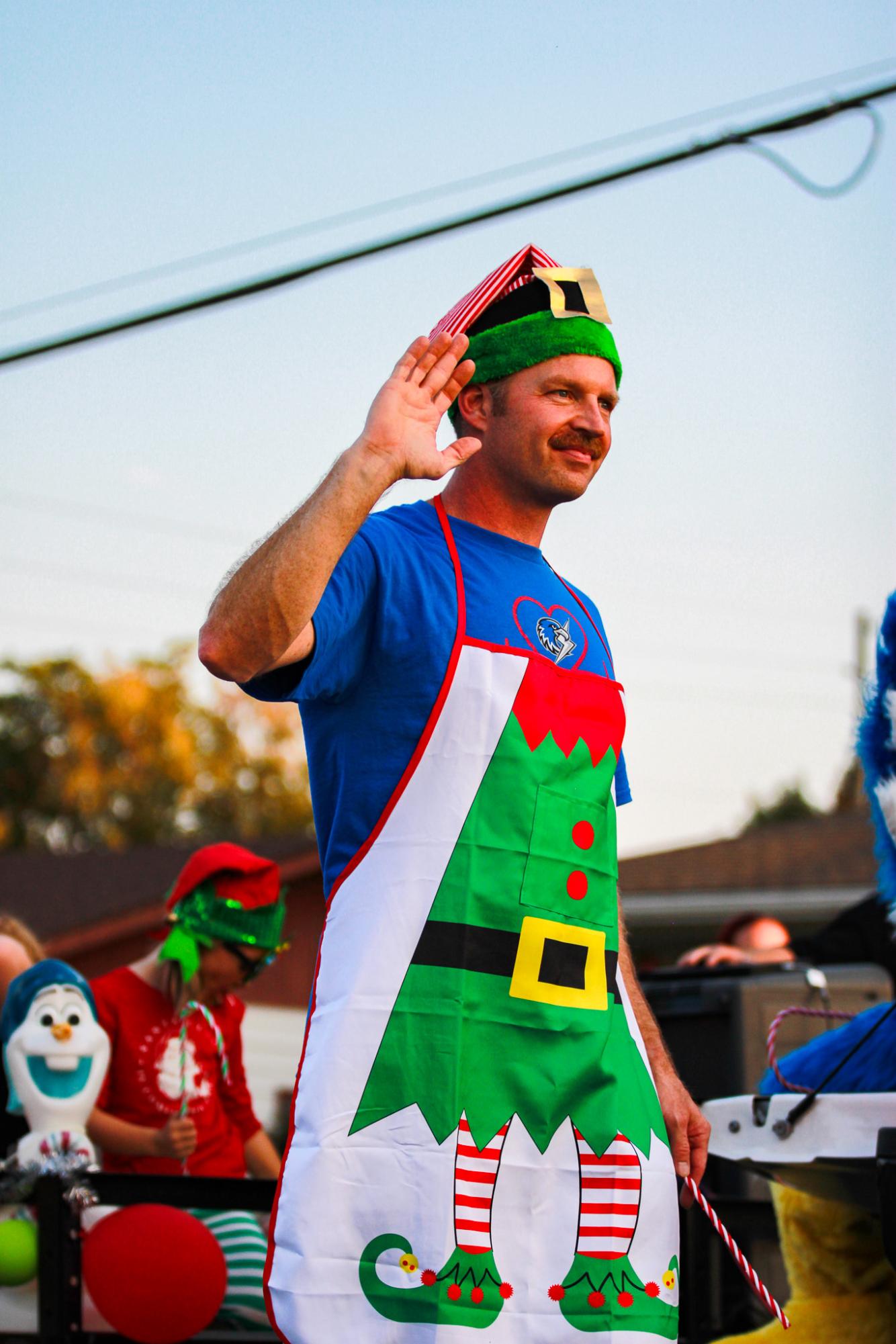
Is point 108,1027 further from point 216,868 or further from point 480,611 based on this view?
point 480,611

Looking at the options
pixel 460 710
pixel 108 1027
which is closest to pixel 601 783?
pixel 460 710

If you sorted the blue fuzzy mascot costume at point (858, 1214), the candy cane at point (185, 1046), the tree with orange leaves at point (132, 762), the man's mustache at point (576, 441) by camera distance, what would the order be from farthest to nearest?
1. the tree with orange leaves at point (132, 762)
2. the candy cane at point (185, 1046)
3. the blue fuzzy mascot costume at point (858, 1214)
4. the man's mustache at point (576, 441)

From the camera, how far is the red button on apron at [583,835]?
2.24 m

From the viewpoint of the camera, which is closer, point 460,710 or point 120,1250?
point 460,710

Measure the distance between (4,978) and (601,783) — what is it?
2855 mm

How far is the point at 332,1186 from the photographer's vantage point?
2.00 m

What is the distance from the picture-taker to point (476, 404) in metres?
2.51

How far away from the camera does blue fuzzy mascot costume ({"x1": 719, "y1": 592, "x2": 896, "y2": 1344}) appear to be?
3.26 meters

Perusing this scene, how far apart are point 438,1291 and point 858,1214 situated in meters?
1.71

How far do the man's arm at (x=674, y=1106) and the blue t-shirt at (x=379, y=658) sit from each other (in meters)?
0.46

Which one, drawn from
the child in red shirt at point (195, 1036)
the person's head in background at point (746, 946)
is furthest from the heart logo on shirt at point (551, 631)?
the person's head in background at point (746, 946)

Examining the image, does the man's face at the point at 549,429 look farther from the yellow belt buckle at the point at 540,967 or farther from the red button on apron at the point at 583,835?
the yellow belt buckle at the point at 540,967

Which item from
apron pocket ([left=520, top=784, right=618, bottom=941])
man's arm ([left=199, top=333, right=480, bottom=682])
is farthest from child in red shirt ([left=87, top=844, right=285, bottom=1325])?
man's arm ([left=199, top=333, right=480, bottom=682])

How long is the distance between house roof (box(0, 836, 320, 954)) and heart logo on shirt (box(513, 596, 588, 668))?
14427 mm
